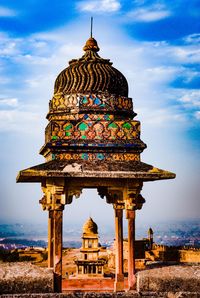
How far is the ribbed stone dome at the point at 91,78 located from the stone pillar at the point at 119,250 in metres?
3.79

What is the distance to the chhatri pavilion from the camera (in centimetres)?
1238

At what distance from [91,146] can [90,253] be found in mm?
13703

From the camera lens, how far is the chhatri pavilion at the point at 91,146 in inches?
488

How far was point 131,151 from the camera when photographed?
1302 cm

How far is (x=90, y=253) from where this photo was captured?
25.6 metres

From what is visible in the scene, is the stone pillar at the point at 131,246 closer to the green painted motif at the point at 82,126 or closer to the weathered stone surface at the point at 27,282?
the green painted motif at the point at 82,126

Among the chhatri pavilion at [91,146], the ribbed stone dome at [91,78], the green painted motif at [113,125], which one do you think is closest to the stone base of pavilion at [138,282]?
the chhatri pavilion at [91,146]

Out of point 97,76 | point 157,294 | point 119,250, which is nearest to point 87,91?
point 97,76

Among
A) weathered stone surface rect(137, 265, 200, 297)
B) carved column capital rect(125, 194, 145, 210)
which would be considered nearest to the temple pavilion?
carved column capital rect(125, 194, 145, 210)

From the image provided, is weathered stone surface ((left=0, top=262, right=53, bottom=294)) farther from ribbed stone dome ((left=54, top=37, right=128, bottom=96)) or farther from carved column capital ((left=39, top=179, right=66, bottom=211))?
ribbed stone dome ((left=54, top=37, right=128, bottom=96))

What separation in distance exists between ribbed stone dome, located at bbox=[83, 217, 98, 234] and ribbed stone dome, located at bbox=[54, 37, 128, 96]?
41.1 feet

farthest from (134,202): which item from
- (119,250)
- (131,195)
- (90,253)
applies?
(90,253)

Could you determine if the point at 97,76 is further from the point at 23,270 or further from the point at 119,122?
the point at 23,270

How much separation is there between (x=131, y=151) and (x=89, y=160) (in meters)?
1.04
